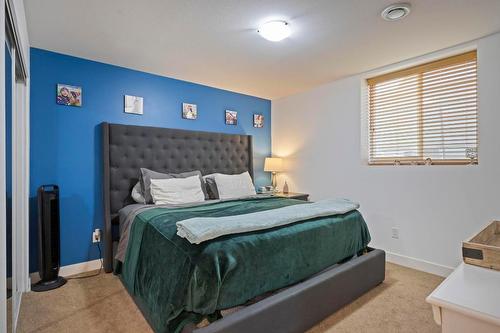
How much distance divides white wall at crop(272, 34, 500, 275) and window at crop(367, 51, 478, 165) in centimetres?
13

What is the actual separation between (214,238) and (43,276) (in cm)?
201

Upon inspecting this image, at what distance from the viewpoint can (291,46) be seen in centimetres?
263

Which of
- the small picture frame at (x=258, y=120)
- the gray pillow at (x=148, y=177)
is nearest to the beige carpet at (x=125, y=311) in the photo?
the gray pillow at (x=148, y=177)

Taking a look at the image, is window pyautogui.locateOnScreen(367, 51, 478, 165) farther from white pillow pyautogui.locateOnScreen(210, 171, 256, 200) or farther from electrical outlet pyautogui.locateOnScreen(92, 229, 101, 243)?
electrical outlet pyautogui.locateOnScreen(92, 229, 101, 243)

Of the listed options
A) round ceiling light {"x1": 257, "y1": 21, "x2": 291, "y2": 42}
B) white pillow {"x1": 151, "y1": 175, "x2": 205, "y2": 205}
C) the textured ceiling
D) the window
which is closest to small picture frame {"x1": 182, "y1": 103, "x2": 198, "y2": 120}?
the textured ceiling

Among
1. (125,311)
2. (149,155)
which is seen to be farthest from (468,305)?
(149,155)

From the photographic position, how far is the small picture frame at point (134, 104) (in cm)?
318

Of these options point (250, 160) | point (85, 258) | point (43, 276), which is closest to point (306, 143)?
point (250, 160)

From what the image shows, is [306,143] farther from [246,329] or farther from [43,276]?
[43,276]

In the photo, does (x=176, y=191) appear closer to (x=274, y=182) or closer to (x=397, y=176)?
(x=274, y=182)

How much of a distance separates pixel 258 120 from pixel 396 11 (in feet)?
9.02

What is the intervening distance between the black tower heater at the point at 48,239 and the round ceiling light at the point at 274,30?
240cm

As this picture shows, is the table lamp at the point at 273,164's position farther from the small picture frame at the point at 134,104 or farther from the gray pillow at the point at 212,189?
the small picture frame at the point at 134,104

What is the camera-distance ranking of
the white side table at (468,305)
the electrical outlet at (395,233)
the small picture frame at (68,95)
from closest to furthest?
the white side table at (468,305) < the small picture frame at (68,95) < the electrical outlet at (395,233)
